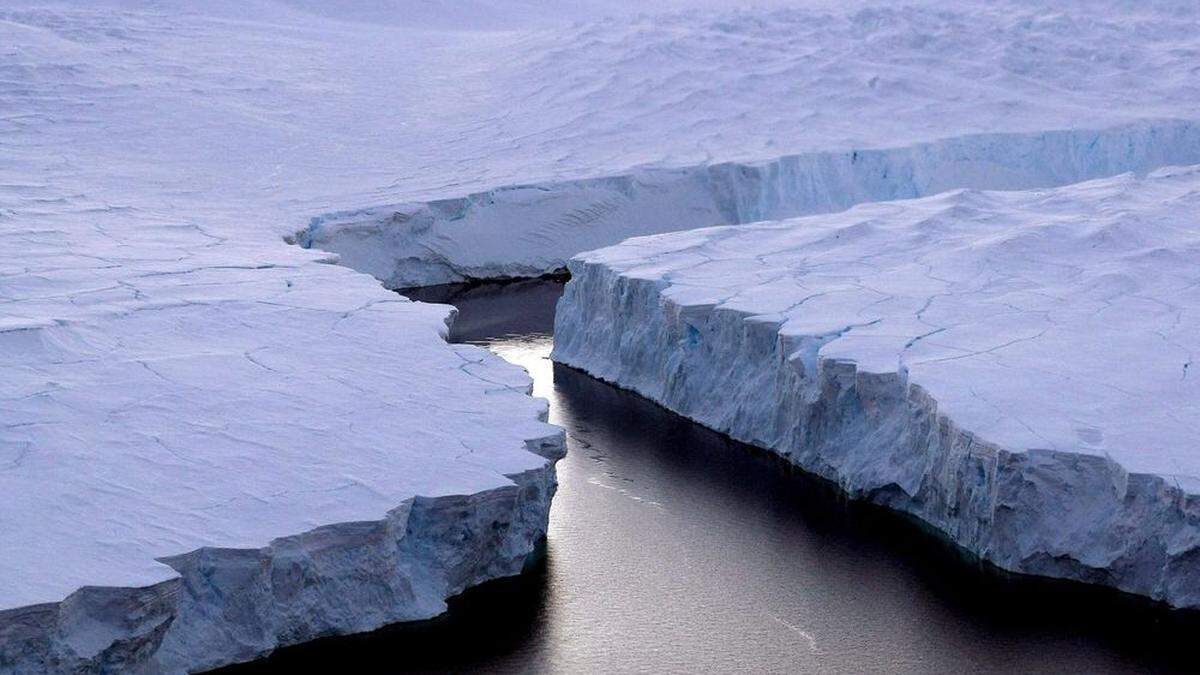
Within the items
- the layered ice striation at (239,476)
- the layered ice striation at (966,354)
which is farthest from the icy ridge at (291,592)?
the layered ice striation at (966,354)

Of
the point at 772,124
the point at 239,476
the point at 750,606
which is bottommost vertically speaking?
the point at 750,606

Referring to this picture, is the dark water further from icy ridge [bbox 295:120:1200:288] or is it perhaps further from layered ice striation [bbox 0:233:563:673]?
icy ridge [bbox 295:120:1200:288]

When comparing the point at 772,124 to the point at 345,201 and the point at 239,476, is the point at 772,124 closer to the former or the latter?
the point at 345,201

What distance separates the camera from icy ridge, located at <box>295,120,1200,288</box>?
9859 mm

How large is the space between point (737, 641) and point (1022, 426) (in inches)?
49.0

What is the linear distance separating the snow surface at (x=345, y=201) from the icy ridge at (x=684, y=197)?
0.02 metres

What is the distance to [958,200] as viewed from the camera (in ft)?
26.7

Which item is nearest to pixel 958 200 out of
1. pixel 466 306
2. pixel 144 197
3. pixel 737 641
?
pixel 466 306

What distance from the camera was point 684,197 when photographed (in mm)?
10727

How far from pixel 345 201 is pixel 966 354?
5485mm

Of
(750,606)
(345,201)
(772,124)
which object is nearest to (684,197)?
(772,124)

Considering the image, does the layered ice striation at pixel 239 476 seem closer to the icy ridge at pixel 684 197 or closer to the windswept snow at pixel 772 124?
the icy ridge at pixel 684 197

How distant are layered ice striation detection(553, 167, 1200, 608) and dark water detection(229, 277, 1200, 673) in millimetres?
167

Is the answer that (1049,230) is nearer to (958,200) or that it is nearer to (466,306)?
(958,200)
